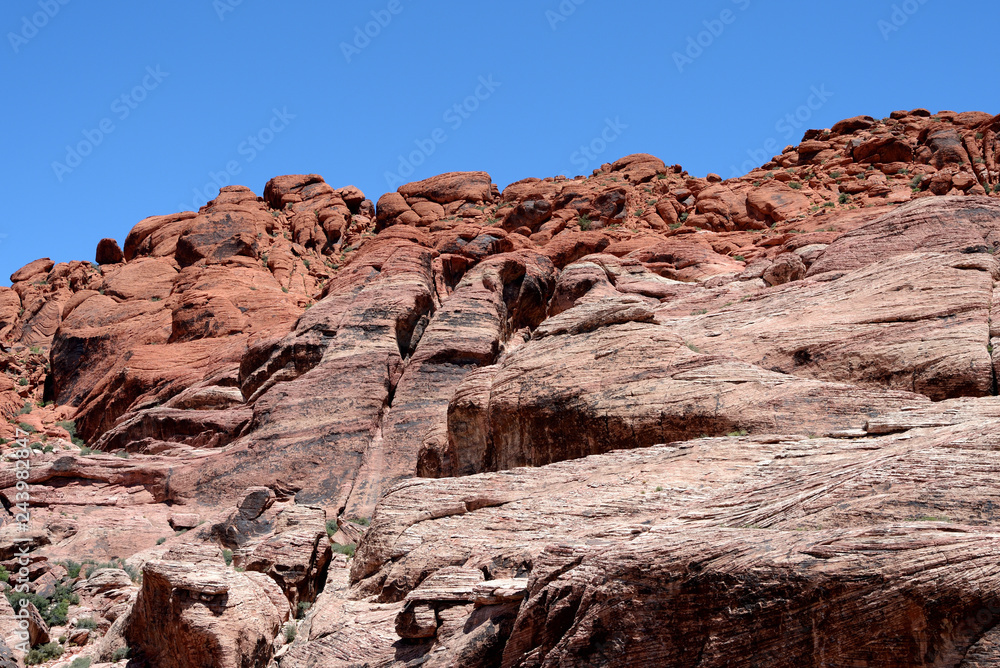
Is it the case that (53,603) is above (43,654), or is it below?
above

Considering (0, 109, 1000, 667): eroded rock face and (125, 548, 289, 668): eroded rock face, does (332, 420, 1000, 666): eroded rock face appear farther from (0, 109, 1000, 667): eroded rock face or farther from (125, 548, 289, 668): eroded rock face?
(125, 548, 289, 668): eroded rock face

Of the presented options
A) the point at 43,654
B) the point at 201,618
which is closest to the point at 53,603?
the point at 43,654

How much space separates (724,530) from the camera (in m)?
11.7

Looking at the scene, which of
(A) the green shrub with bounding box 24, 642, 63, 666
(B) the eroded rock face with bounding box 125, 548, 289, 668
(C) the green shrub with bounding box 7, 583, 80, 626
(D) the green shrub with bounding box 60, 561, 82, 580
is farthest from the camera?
(D) the green shrub with bounding box 60, 561, 82, 580

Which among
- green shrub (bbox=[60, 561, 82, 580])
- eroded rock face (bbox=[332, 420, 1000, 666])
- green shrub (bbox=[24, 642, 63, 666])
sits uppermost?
eroded rock face (bbox=[332, 420, 1000, 666])

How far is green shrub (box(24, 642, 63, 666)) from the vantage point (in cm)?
2105

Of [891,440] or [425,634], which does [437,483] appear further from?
[891,440]

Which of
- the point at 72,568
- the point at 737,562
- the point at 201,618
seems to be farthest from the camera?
the point at 72,568

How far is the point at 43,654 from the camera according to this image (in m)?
21.4

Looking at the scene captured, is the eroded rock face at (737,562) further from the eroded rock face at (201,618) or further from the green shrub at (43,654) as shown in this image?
the green shrub at (43,654)

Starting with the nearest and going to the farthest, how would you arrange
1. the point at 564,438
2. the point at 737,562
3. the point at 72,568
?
the point at 737,562
the point at 564,438
the point at 72,568

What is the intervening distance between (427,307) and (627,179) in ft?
99.0

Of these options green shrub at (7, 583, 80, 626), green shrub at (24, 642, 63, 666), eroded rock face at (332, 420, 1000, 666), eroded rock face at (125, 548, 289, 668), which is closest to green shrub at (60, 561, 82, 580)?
green shrub at (7, 583, 80, 626)

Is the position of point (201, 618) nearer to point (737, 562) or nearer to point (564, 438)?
point (564, 438)
